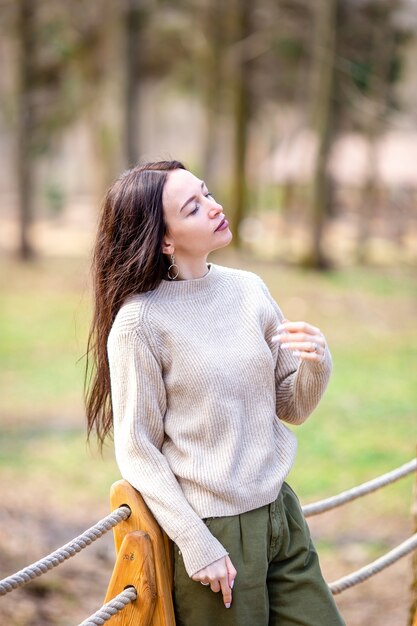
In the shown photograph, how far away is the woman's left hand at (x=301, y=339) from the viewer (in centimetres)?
Answer: 204

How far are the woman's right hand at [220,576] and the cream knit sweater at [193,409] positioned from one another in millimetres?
18

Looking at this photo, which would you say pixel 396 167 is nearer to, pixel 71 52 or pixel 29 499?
pixel 71 52

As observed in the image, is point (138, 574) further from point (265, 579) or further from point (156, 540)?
point (265, 579)

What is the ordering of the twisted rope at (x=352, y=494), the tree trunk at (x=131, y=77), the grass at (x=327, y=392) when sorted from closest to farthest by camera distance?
1. the twisted rope at (x=352, y=494)
2. the grass at (x=327, y=392)
3. the tree trunk at (x=131, y=77)

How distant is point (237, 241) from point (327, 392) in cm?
725

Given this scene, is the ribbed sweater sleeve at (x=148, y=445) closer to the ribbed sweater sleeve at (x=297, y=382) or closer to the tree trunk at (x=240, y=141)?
the ribbed sweater sleeve at (x=297, y=382)

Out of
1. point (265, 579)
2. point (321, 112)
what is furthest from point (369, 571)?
point (321, 112)

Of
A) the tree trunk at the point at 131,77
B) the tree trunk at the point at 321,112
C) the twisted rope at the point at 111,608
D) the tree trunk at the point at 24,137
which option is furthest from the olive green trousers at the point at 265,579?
the tree trunk at the point at 24,137

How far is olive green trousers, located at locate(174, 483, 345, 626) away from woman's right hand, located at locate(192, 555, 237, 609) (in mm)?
34

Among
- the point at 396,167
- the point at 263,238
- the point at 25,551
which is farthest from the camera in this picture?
the point at 396,167

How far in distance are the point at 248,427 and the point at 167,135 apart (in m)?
40.0

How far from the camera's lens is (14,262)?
632 inches

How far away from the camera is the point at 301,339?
6.71 ft

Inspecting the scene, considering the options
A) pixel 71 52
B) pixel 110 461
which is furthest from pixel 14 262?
pixel 110 461
